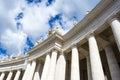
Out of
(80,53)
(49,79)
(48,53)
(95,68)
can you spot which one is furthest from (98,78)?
(48,53)

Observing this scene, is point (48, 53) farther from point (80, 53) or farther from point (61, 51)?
point (80, 53)

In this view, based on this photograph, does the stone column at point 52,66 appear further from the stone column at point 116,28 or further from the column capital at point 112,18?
the stone column at point 116,28

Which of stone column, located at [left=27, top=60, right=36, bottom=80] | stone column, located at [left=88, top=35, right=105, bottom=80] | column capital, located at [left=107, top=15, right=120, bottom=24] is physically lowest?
stone column, located at [left=88, top=35, right=105, bottom=80]

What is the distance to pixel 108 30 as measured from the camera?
1591 inches

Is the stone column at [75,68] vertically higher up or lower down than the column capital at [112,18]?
lower down

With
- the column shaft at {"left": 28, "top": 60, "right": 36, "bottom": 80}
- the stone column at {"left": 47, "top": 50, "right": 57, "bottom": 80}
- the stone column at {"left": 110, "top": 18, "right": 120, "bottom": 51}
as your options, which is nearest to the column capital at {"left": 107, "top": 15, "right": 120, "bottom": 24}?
the stone column at {"left": 110, "top": 18, "right": 120, "bottom": 51}

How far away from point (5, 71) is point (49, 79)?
3768 cm

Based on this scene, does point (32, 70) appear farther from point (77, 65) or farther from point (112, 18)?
point (112, 18)

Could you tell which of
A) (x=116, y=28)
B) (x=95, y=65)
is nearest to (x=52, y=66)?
(x=95, y=65)

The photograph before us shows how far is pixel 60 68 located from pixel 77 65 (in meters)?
6.23

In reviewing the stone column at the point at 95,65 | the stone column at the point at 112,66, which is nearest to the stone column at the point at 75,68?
the stone column at the point at 95,65

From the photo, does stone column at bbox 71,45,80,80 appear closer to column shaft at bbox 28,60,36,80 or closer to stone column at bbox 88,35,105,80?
stone column at bbox 88,35,105,80

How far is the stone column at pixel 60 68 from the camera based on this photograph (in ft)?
132

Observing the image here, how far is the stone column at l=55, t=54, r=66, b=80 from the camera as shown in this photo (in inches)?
1583
